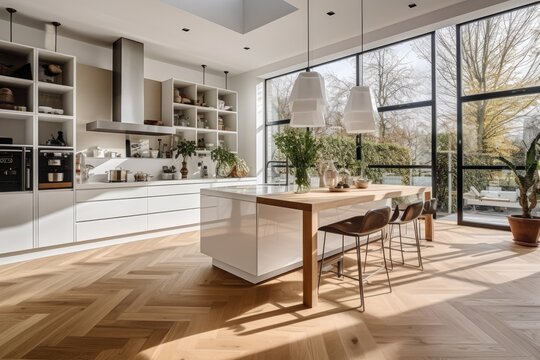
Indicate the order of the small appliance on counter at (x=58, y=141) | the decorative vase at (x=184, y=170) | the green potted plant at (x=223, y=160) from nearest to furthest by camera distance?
the small appliance on counter at (x=58, y=141) → the decorative vase at (x=184, y=170) → the green potted plant at (x=223, y=160)

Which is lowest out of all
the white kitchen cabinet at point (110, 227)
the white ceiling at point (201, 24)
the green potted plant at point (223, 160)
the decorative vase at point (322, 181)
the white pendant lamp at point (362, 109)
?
the white kitchen cabinet at point (110, 227)

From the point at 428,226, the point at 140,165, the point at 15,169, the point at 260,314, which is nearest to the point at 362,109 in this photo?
the point at 428,226

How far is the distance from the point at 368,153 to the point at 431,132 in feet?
3.34

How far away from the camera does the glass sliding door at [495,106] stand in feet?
13.9

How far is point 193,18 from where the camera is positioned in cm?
425

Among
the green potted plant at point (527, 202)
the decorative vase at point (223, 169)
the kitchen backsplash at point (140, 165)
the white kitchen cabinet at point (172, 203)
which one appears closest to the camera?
the green potted plant at point (527, 202)

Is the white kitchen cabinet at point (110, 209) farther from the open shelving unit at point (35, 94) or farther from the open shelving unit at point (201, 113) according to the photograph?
the open shelving unit at point (201, 113)

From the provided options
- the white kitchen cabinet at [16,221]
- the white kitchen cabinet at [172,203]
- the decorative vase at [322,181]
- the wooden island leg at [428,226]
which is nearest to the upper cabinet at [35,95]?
the white kitchen cabinet at [16,221]

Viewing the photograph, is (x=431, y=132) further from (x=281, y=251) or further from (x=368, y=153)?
(x=281, y=251)

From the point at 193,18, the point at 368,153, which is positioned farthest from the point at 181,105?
the point at 368,153

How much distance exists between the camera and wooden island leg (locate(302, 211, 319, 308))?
92.9 inches

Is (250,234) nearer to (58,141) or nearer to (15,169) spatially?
(15,169)

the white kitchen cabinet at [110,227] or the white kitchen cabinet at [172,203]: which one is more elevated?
the white kitchen cabinet at [172,203]

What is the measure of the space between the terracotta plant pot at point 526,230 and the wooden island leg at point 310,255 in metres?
3.22
